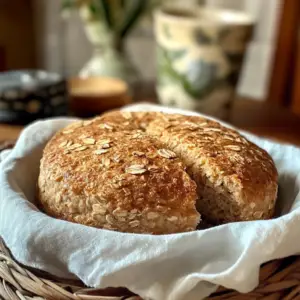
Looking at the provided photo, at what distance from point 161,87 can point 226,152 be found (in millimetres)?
601

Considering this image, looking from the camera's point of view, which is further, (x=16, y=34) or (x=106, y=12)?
(x=16, y=34)

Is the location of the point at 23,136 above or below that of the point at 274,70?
above

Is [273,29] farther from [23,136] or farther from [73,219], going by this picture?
[73,219]

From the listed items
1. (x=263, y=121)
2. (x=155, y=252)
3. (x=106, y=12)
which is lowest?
(x=263, y=121)

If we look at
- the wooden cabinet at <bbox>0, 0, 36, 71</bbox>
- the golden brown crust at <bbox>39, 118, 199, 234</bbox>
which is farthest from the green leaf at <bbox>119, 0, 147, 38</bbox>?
the golden brown crust at <bbox>39, 118, 199, 234</bbox>

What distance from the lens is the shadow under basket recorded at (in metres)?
0.48

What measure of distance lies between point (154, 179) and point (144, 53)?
141cm

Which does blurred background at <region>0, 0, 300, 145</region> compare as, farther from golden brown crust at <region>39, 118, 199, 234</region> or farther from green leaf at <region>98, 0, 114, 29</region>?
golden brown crust at <region>39, 118, 199, 234</region>

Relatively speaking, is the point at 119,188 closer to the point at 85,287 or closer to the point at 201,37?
the point at 85,287

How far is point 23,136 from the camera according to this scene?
70cm

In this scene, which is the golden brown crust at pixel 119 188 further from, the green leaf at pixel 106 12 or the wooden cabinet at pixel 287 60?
the wooden cabinet at pixel 287 60

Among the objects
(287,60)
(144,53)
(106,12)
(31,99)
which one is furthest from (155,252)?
(144,53)

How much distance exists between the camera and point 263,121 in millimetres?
1212

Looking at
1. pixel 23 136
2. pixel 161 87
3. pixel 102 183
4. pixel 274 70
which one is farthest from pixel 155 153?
pixel 274 70
